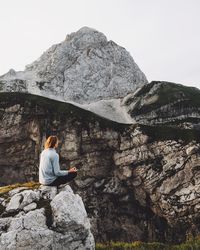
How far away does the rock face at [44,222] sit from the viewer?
17.5m

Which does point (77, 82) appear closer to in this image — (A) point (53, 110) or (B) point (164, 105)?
(B) point (164, 105)

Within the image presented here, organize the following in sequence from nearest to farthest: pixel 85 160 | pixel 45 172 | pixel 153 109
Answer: pixel 45 172 → pixel 85 160 → pixel 153 109

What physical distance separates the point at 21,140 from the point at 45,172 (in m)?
82.1

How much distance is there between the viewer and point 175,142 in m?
91.8

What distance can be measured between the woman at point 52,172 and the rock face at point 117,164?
208 ft

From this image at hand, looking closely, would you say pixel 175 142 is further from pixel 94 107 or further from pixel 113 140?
pixel 94 107

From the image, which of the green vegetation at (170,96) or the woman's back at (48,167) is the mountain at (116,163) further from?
the woman's back at (48,167)

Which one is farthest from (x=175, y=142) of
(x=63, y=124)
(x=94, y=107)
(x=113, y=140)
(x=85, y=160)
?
(x=94, y=107)

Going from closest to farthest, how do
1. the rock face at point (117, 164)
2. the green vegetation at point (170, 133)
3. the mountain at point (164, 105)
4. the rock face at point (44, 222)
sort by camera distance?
the rock face at point (44, 222) < the rock face at point (117, 164) < the green vegetation at point (170, 133) < the mountain at point (164, 105)

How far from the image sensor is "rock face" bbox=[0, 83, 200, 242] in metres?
83.2

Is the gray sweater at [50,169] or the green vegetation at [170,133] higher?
the green vegetation at [170,133]

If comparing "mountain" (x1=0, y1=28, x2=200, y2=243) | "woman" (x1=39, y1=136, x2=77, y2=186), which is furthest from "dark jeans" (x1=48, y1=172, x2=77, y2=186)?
"mountain" (x1=0, y1=28, x2=200, y2=243)

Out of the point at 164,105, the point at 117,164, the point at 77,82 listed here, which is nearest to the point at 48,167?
the point at 117,164

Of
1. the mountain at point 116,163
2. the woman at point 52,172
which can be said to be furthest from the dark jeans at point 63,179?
the mountain at point 116,163
